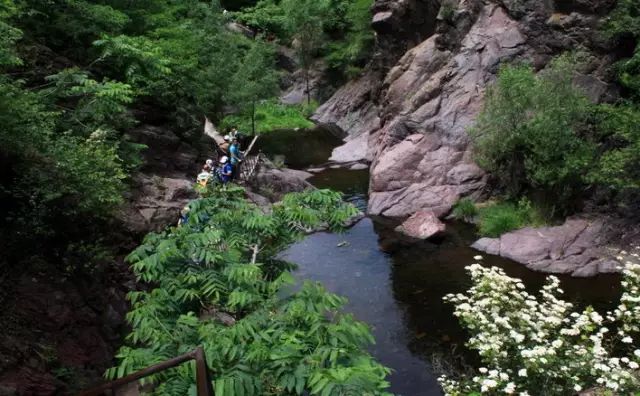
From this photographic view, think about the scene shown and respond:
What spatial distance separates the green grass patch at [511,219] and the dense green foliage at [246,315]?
1369 centimetres

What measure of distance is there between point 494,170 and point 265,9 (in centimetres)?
4475

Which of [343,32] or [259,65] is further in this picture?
[343,32]

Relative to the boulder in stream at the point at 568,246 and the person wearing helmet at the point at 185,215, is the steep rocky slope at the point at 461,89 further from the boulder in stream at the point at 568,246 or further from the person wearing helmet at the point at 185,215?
the person wearing helmet at the point at 185,215

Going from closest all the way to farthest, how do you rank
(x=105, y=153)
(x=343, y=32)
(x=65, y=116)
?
(x=105, y=153), (x=65, y=116), (x=343, y=32)

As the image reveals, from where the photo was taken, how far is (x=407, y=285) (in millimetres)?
16969

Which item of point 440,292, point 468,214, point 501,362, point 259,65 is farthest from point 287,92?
point 501,362

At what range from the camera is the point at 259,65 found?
109 ft

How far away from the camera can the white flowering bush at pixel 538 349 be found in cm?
825

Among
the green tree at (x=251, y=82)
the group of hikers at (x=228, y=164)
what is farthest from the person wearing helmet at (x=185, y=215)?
the green tree at (x=251, y=82)

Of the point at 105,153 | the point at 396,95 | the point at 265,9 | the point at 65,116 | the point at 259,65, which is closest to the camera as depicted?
the point at 105,153

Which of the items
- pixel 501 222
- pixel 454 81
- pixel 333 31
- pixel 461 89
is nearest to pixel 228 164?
pixel 501 222

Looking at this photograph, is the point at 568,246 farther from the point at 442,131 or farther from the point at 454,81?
the point at 454,81

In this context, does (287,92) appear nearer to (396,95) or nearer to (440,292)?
(396,95)

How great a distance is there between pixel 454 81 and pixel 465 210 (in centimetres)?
802
